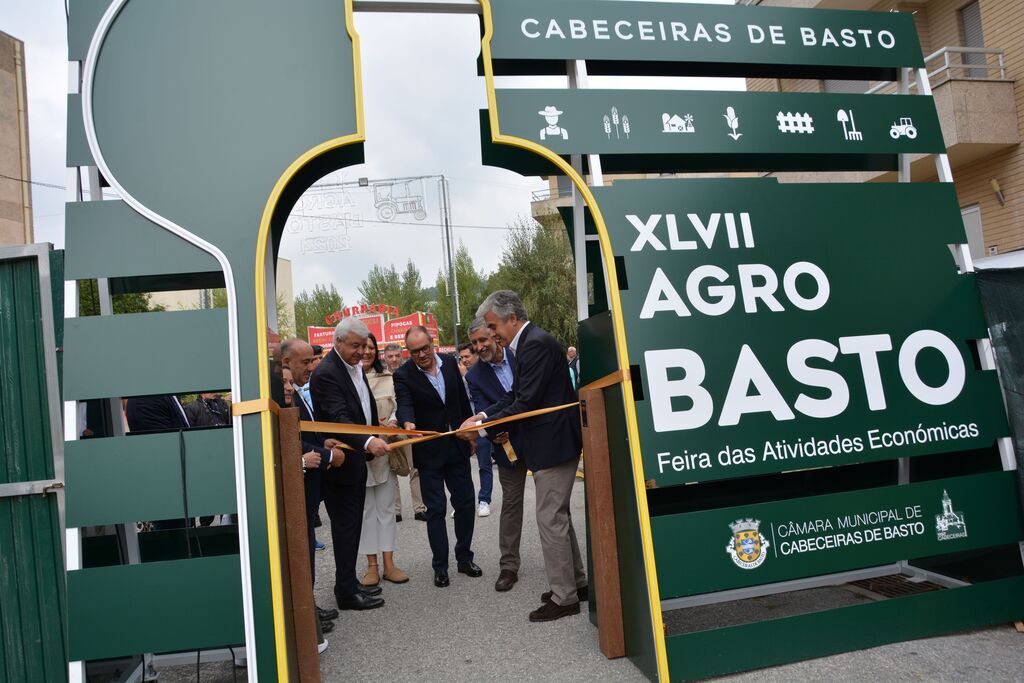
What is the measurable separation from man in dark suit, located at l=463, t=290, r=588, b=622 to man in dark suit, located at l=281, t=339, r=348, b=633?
4.14ft

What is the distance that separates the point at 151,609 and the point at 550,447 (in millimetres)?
2429

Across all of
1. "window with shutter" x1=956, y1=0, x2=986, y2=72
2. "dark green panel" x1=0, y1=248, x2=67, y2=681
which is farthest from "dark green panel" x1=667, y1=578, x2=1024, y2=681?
"window with shutter" x1=956, y1=0, x2=986, y2=72

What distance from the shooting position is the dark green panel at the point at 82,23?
11.7 feet

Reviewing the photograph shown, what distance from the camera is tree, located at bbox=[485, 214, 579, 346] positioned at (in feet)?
85.4

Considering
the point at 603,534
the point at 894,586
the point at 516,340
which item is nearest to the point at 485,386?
the point at 516,340

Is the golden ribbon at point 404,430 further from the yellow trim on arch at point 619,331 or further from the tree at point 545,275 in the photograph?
the tree at point 545,275

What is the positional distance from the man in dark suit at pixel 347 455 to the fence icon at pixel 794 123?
326 centimetres

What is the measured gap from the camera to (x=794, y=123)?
14.1 ft

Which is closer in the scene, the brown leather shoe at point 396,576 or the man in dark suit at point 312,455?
the man in dark suit at point 312,455

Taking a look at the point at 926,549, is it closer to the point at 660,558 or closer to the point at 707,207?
the point at 660,558

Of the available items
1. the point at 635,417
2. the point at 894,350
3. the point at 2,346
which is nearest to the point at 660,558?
the point at 635,417

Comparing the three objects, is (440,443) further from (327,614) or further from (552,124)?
(552,124)

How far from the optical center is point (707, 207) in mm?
4070

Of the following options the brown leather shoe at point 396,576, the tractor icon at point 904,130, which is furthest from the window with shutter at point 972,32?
the brown leather shoe at point 396,576
